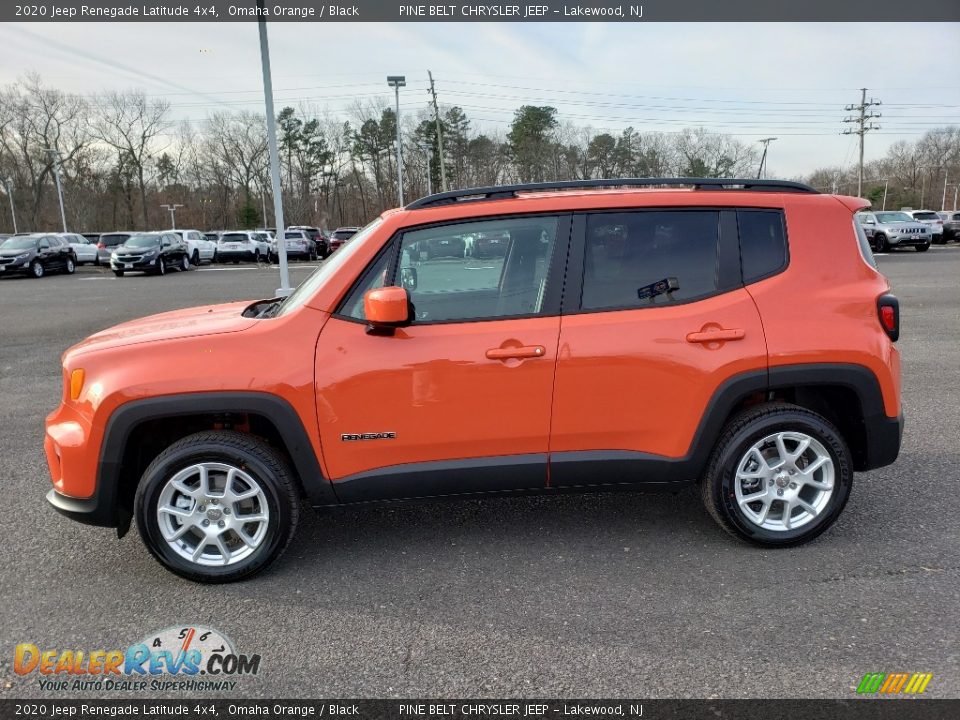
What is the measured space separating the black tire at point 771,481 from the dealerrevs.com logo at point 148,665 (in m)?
2.28

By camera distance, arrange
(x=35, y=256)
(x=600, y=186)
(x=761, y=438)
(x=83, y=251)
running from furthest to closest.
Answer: (x=83, y=251) < (x=35, y=256) < (x=600, y=186) < (x=761, y=438)

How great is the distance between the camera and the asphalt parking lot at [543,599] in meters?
2.59

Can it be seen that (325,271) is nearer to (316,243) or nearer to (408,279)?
→ (408,279)

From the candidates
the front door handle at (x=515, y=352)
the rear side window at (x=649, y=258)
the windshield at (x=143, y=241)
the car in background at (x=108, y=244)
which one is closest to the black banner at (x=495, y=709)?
the front door handle at (x=515, y=352)

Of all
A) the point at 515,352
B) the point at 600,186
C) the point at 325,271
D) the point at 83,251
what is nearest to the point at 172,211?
the point at 83,251

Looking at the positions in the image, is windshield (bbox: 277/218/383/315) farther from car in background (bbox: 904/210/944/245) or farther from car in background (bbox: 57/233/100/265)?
car in background (bbox: 904/210/944/245)

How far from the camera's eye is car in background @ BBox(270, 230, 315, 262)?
120 feet

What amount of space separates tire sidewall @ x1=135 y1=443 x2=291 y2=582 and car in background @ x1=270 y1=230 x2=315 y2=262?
1370 inches

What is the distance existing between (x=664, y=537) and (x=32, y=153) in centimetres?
7910

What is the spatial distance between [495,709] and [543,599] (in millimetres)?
720

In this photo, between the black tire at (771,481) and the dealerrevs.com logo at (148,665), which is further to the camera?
the black tire at (771,481)

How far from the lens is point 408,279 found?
335cm

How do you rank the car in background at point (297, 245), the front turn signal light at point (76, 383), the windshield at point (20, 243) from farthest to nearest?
the car in background at point (297, 245) → the windshield at point (20, 243) → the front turn signal light at point (76, 383)

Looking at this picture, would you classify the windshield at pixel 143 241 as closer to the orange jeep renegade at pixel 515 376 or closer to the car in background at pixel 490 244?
the orange jeep renegade at pixel 515 376
